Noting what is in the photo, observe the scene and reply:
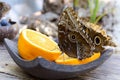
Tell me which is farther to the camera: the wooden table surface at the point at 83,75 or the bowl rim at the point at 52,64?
the wooden table surface at the point at 83,75

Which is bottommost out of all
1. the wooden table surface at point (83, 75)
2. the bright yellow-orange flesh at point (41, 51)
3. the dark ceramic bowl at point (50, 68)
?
the wooden table surface at point (83, 75)

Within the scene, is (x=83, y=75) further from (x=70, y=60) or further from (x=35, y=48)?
(x=35, y=48)

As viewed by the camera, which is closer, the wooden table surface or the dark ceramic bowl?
the dark ceramic bowl

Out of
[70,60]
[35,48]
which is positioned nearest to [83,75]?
[70,60]

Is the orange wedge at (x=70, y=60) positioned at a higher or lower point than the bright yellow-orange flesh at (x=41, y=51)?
lower

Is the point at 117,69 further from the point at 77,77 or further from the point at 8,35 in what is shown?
the point at 8,35
